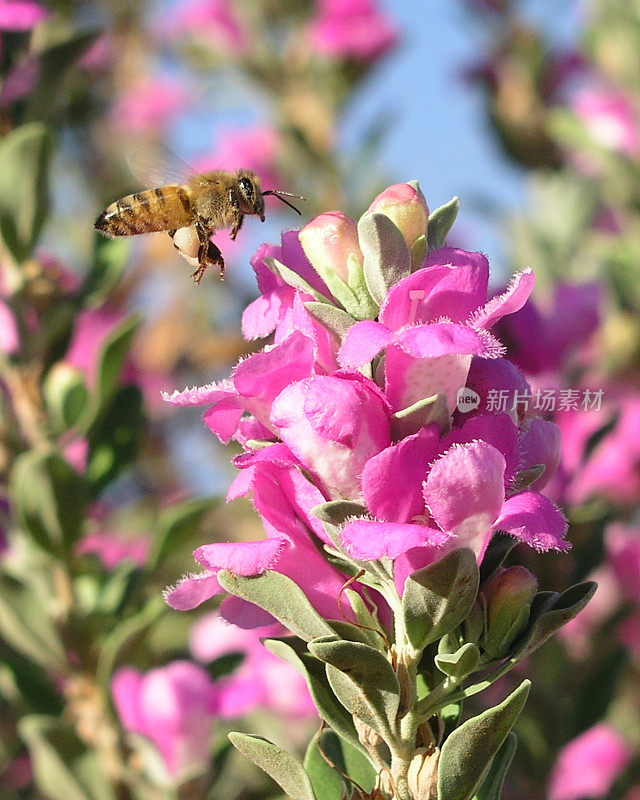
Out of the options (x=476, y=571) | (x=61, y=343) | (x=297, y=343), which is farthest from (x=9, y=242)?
(x=476, y=571)

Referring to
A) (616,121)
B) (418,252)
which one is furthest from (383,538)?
(616,121)

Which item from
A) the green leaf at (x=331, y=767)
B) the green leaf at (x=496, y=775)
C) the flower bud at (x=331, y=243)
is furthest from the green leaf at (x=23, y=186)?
the green leaf at (x=496, y=775)

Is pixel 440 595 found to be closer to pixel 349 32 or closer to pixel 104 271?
pixel 104 271

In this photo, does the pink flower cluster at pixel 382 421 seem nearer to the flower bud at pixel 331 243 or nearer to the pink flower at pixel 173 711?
the flower bud at pixel 331 243

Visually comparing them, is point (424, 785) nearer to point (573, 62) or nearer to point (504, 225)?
point (504, 225)

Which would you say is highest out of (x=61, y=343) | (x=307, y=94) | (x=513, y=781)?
(x=61, y=343)

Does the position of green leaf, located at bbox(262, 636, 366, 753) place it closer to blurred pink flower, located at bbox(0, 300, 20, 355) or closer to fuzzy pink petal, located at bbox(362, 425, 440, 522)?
fuzzy pink petal, located at bbox(362, 425, 440, 522)
